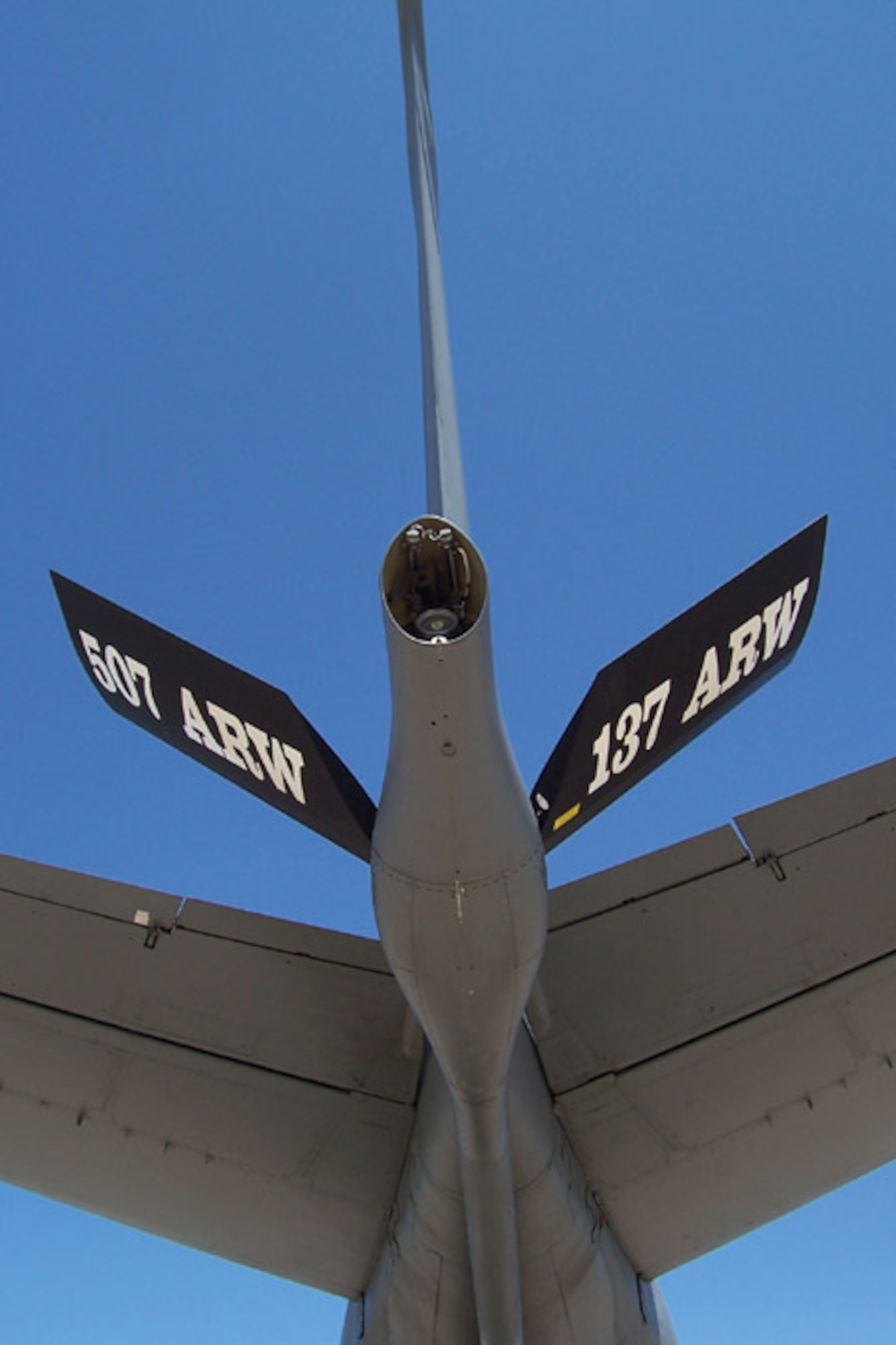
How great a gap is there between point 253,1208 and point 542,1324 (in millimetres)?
1793

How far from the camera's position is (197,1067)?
5910 mm

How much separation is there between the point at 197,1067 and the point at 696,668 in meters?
3.69

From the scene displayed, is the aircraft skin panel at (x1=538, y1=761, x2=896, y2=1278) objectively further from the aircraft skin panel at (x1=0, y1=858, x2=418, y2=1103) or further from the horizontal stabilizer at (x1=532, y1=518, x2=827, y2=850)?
the horizontal stabilizer at (x1=532, y1=518, x2=827, y2=850)

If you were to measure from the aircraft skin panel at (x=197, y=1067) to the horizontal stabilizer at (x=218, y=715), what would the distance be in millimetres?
1844

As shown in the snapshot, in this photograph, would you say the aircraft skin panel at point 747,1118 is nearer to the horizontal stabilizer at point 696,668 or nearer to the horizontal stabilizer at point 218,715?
the horizontal stabilizer at point 696,668

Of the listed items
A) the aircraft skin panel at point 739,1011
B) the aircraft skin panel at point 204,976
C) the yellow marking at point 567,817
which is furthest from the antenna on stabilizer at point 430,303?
the aircraft skin panel at point 204,976

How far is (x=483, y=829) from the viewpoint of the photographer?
11.9ft

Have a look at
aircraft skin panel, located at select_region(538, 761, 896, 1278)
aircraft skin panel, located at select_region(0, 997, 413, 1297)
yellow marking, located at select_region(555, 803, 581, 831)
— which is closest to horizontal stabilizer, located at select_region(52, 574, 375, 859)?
yellow marking, located at select_region(555, 803, 581, 831)

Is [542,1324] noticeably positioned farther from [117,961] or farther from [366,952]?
[117,961]

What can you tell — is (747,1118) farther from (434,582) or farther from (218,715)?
(434,582)

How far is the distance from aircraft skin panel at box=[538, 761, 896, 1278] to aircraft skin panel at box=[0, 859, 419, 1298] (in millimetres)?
1088

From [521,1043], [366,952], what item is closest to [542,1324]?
[521,1043]

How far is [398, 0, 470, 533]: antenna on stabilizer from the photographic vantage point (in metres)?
4.57

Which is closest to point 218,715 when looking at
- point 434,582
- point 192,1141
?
point 434,582
